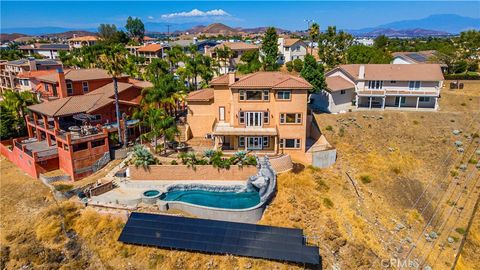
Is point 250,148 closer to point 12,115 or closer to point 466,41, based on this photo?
point 12,115

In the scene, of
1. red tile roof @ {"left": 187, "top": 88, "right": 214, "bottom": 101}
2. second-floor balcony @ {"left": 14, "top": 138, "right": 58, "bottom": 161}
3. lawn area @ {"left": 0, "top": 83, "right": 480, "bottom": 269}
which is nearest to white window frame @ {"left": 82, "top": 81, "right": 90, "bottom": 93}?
second-floor balcony @ {"left": 14, "top": 138, "right": 58, "bottom": 161}

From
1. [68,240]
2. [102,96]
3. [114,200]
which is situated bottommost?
[68,240]

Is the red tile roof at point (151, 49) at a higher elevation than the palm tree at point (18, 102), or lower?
higher

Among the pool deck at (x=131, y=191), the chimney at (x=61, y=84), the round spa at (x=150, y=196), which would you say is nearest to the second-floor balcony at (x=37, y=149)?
the chimney at (x=61, y=84)

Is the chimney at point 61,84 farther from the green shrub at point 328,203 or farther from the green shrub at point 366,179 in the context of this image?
the green shrub at point 366,179

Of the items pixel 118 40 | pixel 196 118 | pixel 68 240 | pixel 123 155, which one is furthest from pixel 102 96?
pixel 118 40

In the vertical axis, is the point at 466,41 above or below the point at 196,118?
above

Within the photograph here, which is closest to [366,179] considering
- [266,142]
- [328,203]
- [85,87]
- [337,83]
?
[328,203]
